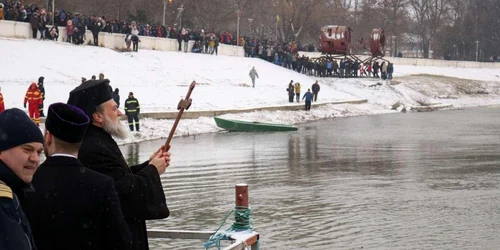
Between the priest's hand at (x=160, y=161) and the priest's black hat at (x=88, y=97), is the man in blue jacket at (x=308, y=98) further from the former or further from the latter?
the priest's black hat at (x=88, y=97)

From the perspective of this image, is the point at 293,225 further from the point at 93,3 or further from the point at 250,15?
the point at 250,15

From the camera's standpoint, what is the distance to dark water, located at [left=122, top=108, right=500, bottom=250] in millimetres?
14227

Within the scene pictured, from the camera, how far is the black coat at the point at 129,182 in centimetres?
532

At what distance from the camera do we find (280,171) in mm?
23109

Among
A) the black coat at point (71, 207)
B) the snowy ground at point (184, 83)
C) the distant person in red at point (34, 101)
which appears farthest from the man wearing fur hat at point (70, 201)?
the snowy ground at point (184, 83)

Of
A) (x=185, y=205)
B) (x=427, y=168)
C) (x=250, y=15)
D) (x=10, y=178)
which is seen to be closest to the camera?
(x=10, y=178)

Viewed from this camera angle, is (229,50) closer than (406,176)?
No

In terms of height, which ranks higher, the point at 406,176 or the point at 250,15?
the point at 250,15

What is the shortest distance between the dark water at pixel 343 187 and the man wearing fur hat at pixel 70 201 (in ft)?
26.5

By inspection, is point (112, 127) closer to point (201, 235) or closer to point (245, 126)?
point (201, 235)

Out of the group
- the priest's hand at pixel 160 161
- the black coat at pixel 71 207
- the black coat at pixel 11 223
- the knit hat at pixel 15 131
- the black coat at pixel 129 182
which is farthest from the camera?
the priest's hand at pixel 160 161

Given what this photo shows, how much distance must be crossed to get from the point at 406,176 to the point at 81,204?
17972mm

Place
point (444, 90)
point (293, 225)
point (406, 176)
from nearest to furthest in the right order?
point (293, 225) → point (406, 176) → point (444, 90)

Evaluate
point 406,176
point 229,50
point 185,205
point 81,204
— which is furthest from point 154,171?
point 229,50
